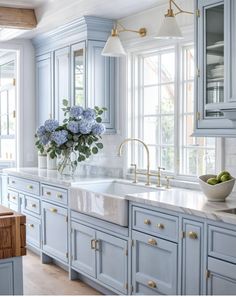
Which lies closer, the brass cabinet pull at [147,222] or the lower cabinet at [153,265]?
the lower cabinet at [153,265]

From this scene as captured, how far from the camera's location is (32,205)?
5.11m

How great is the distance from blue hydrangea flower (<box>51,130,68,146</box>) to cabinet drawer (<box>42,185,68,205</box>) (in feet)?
1.45

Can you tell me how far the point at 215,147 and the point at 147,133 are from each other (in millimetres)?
1106

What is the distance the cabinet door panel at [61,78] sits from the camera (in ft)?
16.9

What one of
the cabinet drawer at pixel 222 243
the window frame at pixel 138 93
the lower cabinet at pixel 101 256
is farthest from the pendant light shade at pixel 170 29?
the lower cabinet at pixel 101 256

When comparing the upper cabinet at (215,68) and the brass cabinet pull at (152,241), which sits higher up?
the upper cabinet at (215,68)

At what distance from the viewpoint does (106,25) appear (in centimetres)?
477

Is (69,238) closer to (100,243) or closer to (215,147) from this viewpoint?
(100,243)

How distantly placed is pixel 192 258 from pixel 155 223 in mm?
398

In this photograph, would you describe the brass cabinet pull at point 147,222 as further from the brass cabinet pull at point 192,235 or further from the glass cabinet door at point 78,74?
the glass cabinet door at point 78,74

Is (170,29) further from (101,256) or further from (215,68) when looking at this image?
(101,256)

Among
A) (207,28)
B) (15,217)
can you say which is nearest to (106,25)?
(207,28)

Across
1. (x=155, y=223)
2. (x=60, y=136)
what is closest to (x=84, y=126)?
(x=60, y=136)

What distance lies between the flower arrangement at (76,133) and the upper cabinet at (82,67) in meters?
0.19
